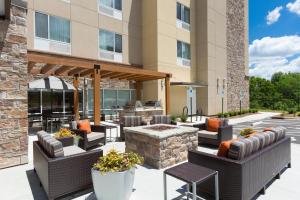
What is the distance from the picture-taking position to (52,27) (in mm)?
13727

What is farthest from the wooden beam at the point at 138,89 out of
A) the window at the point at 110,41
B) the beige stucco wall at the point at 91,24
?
the window at the point at 110,41

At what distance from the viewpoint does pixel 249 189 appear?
3.69 metres

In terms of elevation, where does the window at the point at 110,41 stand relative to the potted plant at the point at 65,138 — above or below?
above

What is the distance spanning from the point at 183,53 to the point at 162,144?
15875mm

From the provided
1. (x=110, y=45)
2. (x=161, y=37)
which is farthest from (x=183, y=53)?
(x=110, y=45)

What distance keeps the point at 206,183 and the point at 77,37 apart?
13.7 m

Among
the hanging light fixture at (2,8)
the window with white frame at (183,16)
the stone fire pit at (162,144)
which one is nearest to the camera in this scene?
the hanging light fixture at (2,8)

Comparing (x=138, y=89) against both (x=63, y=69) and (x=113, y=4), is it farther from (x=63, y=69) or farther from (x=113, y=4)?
(x=63, y=69)

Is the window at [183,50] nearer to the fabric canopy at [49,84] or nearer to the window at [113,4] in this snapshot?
the window at [113,4]

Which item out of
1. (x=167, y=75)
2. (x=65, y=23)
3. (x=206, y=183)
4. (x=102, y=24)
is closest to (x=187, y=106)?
(x=167, y=75)

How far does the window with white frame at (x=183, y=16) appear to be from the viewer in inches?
777

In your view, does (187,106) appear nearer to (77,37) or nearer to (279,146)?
(77,37)

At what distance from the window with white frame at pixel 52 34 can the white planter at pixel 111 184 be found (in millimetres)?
11745

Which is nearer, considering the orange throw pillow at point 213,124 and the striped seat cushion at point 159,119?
the orange throw pillow at point 213,124
